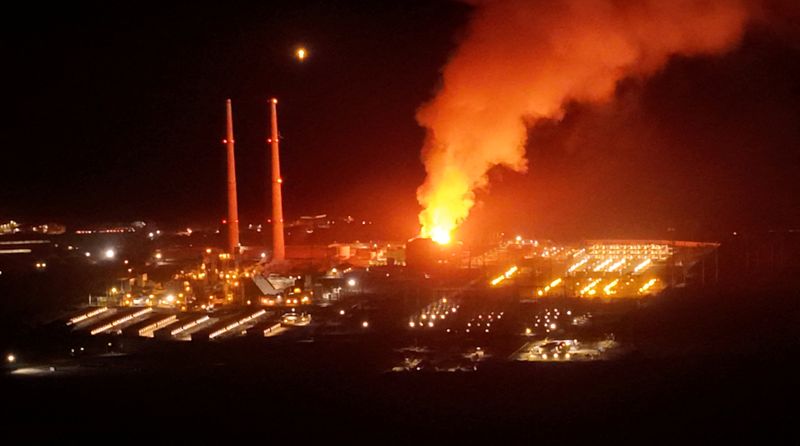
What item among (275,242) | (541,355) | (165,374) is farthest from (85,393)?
(275,242)

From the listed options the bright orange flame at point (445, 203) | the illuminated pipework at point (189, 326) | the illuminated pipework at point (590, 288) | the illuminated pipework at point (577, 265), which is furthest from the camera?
the bright orange flame at point (445, 203)

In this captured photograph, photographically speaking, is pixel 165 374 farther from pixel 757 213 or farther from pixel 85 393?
pixel 757 213

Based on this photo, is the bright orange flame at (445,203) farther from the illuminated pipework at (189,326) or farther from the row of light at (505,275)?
the illuminated pipework at (189,326)

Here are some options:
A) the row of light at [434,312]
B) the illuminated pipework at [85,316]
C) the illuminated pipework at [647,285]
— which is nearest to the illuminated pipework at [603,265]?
the illuminated pipework at [647,285]

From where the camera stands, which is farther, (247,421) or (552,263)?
(552,263)

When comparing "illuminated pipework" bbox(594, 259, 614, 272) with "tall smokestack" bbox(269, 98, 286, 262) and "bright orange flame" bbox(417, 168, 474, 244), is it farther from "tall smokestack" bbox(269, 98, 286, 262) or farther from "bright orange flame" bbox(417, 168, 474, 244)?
"tall smokestack" bbox(269, 98, 286, 262)

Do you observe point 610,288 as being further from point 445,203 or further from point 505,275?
point 445,203

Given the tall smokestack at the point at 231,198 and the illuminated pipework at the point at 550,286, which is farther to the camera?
the tall smokestack at the point at 231,198

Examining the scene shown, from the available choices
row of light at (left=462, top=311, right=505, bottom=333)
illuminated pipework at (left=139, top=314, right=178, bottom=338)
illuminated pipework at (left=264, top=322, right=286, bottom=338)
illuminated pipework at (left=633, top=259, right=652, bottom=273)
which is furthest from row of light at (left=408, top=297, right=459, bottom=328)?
illuminated pipework at (left=633, top=259, right=652, bottom=273)
